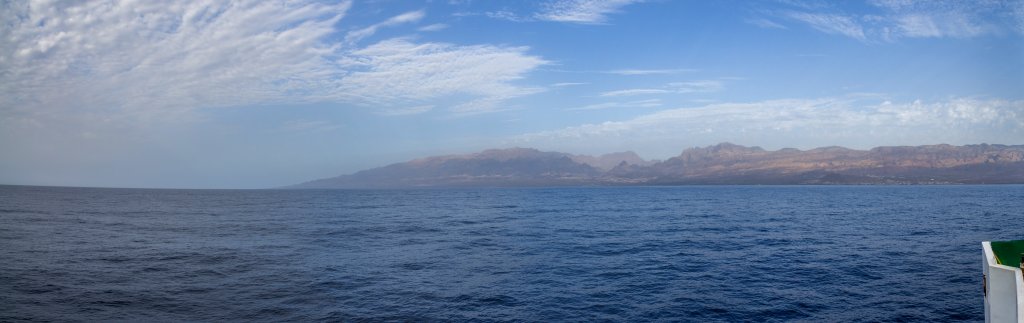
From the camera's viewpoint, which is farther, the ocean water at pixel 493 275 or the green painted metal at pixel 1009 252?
the ocean water at pixel 493 275

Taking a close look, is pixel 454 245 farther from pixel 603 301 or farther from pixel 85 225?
pixel 85 225

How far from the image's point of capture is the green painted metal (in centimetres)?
1291

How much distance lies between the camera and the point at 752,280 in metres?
33.1

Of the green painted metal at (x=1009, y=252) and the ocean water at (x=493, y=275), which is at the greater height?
the green painted metal at (x=1009, y=252)

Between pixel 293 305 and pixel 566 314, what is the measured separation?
12.8m

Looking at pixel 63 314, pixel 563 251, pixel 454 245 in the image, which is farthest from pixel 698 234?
pixel 63 314

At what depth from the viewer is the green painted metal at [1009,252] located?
508 inches

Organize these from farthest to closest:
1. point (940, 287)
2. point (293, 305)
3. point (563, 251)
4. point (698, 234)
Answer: point (698, 234), point (563, 251), point (940, 287), point (293, 305)

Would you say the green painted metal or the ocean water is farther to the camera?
the ocean water

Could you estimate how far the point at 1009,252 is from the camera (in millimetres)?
13312

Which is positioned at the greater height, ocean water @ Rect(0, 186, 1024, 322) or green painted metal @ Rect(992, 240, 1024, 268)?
green painted metal @ Rect(992, 240, 1024, 268)

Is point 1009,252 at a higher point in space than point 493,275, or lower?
higher

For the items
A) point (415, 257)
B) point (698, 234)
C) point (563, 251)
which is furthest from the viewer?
point (698, 234)

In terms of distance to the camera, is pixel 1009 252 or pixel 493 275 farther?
pixel 493 275
